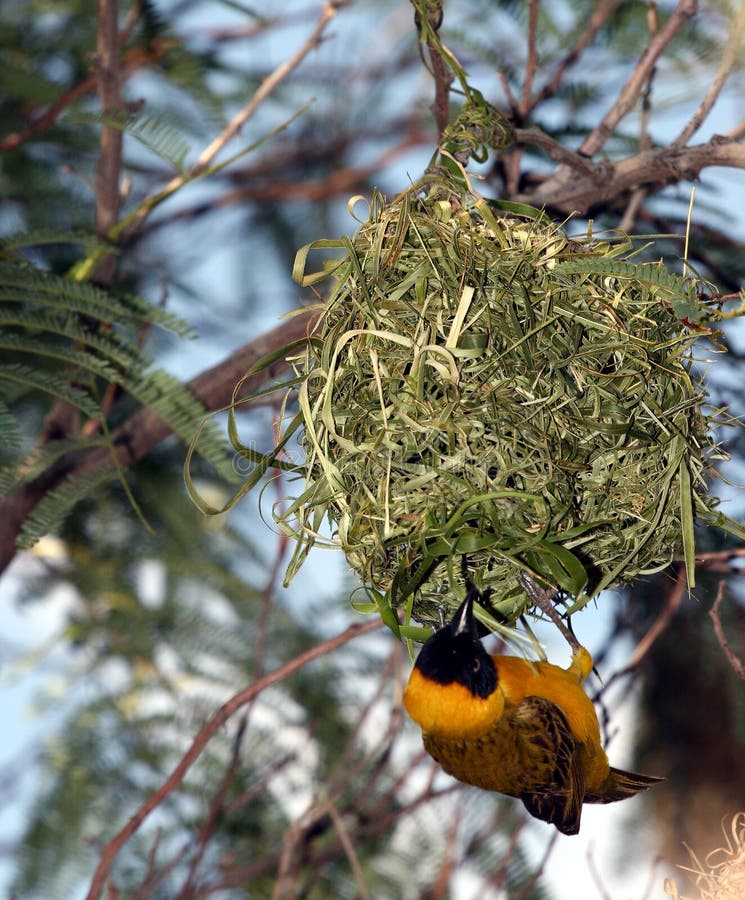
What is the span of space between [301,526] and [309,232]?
269 cm

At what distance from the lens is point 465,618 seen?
4.56 ft

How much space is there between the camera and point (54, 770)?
10.6ft

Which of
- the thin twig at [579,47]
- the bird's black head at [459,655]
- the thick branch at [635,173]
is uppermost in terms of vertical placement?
the thin twig at [579,47]

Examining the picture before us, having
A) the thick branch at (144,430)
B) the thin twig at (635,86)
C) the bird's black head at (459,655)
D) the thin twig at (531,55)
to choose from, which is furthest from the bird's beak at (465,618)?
the thin twig at (531,55)

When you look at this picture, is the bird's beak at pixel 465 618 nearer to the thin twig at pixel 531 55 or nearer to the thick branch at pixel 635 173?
the thick branch at pixel 635 173

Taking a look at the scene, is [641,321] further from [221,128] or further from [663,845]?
[663,845]

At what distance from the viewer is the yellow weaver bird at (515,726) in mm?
1533

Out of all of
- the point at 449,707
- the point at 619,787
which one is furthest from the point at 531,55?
the point at 619,787

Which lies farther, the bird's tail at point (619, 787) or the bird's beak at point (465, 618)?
the bird's tail at point (619, 787)

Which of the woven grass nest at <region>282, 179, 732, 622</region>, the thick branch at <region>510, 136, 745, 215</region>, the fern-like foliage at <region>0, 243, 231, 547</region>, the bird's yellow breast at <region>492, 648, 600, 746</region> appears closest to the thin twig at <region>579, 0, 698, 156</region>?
the thick branch at <region>510, 136, 745, 215</region>

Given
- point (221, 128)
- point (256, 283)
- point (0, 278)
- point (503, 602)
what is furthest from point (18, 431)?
point (256, 283)

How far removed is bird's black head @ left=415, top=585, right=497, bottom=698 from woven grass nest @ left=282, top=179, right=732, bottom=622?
8 cm

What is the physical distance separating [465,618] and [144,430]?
1.27 metres

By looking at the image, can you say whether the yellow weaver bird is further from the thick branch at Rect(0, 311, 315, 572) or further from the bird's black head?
the thick branch at Rect(0, 311, 315, 572)
